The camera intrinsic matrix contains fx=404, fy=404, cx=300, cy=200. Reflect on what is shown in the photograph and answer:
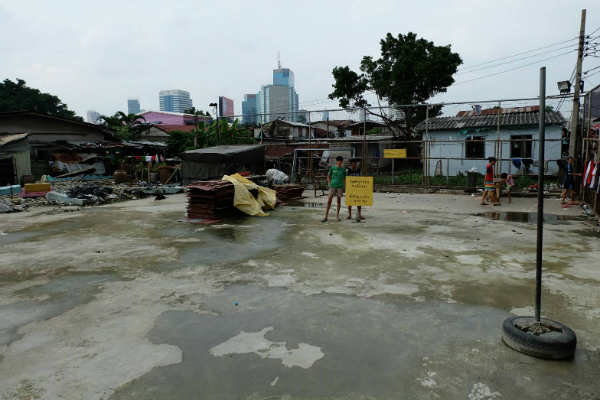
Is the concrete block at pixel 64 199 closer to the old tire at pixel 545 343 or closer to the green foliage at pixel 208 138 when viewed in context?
the green foliage at pixel 208 138

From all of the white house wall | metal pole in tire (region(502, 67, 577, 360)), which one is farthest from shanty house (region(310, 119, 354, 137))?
metal pole in tire (region(502, 67, 577, 360))

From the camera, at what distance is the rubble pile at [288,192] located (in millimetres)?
15152

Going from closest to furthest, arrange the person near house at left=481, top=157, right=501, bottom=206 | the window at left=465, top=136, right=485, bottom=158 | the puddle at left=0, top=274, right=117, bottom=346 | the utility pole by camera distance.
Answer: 1. the puddle at left=0, top=274, right=117, bottom=346
2. the person near house at left=481, top=157, right=501, bottom=206
3. the utility pole
4. the window at left=465, top=136, right=485, bottom=158

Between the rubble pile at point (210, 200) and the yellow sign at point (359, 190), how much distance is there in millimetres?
3297

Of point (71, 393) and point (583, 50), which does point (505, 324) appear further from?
point (583, 50)

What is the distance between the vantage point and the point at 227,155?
19.3m

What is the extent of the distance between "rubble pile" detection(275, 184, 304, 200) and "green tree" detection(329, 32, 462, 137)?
12.9 meters

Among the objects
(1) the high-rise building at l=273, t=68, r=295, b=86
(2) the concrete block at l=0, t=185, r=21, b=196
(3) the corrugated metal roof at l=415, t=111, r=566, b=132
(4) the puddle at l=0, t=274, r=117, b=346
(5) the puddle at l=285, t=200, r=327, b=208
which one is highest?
(1) the high-rise building at l=273, t=68, r=295, b=86

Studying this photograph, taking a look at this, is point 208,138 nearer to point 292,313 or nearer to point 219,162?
point 219,162

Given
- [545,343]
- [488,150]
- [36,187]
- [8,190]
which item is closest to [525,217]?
[545,343]

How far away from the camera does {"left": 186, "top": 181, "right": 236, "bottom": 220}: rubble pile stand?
10.8 m

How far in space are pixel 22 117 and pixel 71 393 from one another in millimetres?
28099

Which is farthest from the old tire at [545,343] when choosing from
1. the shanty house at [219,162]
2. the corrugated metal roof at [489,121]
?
the corrugated metal roof at [489,121]

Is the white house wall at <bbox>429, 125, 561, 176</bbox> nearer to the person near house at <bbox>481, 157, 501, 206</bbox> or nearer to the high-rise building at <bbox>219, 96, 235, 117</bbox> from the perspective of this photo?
the person near house at <bbox>481, 157, 501, 206</bbox>
